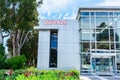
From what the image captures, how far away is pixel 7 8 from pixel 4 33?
18.3 feet

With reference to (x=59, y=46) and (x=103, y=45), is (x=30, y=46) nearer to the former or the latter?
(x=59, y=46)

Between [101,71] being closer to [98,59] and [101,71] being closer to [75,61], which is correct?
[98,59]

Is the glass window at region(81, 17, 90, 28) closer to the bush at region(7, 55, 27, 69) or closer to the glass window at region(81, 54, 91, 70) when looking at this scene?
the glass window at region(81, 54, 91, 70)

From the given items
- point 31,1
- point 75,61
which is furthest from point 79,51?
point 31,1

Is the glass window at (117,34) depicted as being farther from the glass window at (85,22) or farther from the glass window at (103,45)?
the glass window at (85,22)

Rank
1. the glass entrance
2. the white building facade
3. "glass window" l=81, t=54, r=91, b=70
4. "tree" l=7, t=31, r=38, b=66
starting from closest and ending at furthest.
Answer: the white building facade < the glass entrance < "glass window" l=81, t=54, r=91, b=70 < "tree" l=7, t=31, r=38, b=66

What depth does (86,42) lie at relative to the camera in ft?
89.1

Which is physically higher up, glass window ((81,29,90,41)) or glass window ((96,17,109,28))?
glass window ((96,17,109,28))

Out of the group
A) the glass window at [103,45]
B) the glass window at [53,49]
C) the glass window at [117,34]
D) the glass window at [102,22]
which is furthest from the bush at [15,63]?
the glass window at [117,34]

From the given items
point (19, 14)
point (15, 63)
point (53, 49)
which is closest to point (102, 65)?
point (53, 49)

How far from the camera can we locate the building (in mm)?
26281

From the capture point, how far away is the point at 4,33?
87.6 ft

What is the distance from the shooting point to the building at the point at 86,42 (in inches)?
1035

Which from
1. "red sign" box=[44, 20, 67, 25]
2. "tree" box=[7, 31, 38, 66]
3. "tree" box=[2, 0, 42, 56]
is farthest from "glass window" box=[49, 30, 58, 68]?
"tree" box=[7, 31, 38, 66]
